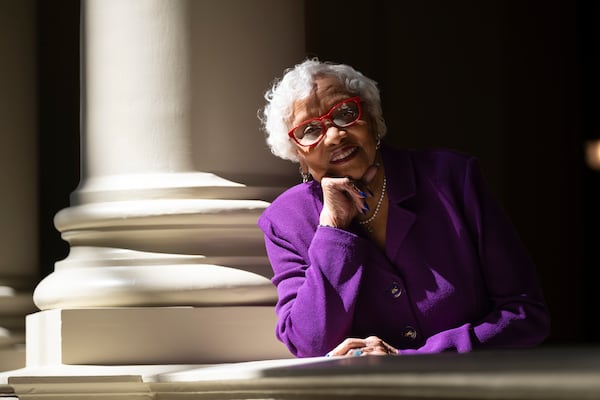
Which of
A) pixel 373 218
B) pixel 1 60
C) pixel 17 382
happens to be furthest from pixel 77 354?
pixel 1 60

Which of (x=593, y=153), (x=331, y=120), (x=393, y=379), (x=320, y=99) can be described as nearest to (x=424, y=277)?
(x=331, y=120)

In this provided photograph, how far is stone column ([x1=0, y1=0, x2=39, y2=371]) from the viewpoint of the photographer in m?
8.43

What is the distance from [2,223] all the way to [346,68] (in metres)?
3.83

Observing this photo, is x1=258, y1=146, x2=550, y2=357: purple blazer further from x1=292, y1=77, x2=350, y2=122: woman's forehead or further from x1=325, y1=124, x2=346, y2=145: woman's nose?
x1=292, y1=77, x2=350, y2=122: woman's forehead

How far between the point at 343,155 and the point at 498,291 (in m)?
0.96

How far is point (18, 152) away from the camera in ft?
28.1

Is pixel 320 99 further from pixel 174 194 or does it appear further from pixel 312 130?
pixel 174 194

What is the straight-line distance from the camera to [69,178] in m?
9.82

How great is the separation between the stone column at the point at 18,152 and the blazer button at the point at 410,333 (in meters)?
3.82

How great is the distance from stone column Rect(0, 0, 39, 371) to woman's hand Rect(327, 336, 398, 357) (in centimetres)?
382

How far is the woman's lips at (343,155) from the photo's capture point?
215 inches

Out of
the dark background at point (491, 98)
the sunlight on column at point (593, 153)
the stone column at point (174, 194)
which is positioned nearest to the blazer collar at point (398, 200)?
the stone column at point (174, 194)

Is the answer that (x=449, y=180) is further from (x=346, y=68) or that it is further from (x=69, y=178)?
(x=69, y=178)

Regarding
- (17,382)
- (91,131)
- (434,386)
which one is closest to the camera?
(434,386)
